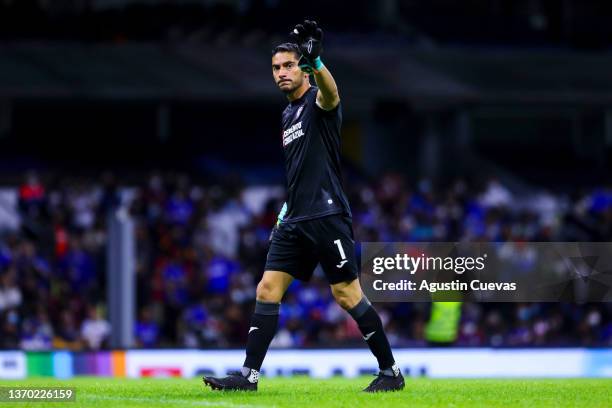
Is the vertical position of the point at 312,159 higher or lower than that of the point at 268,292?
higher

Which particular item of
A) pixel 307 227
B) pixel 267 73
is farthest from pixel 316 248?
pixel 267 73

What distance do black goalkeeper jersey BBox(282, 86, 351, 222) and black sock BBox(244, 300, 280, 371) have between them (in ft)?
2.08

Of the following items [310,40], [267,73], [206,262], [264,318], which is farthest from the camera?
[267,73]

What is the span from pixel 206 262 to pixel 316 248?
1395 cm

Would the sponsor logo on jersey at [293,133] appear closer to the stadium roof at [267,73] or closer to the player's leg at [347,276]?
the player's leg at [347,276]

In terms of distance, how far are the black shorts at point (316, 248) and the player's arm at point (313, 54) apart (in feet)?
2.95

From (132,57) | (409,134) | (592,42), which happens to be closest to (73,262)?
(132,57)

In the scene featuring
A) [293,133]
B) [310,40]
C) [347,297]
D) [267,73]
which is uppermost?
[267,73]

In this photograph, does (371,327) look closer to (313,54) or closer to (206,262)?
(313,54)

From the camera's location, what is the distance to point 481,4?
118 feet

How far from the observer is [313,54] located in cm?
918

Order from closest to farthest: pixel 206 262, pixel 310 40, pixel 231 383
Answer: pixel 310 40 < pixel 231 383 < pixel 206 262

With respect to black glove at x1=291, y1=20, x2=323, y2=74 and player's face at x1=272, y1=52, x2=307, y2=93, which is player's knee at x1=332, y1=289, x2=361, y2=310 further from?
black glove at x1=291, y1=20, x2=323, y2=74

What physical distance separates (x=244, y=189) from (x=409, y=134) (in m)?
7.54
